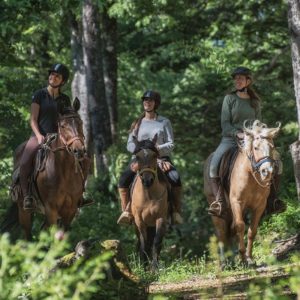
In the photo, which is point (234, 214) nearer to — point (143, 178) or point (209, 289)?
point (143, 178)

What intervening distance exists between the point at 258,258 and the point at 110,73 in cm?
1408

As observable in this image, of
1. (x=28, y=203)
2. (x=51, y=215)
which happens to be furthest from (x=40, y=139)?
(x=51, y=215)

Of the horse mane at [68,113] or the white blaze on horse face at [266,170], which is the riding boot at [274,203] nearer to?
the white blaze on horse face at [266,170]

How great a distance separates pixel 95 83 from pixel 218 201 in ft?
37.8

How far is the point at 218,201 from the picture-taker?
1444cm

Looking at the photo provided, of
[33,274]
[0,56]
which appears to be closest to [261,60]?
[0,56]

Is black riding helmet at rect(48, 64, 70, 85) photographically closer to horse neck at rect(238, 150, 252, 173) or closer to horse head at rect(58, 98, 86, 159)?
horse head at rect(58, 98, 86, 159)

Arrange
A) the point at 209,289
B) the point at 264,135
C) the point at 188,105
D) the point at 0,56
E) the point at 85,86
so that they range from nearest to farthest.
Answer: the point at 209,289 < the point at 264,135 < the point at 0,56 < the point at 85,86 < the point at 188,105

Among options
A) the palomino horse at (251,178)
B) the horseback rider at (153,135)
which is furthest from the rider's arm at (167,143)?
the palomino horse at (251,178)

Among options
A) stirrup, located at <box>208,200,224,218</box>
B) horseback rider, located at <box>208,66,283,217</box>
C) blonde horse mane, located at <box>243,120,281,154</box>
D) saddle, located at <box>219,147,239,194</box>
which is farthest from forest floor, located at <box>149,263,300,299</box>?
saddle, located at <box>219,147,239,194</box>

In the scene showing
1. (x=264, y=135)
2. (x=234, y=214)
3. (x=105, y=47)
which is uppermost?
(x=105, y=47)

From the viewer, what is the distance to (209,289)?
10.3 m

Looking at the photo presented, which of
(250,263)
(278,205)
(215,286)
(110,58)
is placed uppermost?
(110,58)

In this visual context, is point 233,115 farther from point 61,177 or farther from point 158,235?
point 61,177
